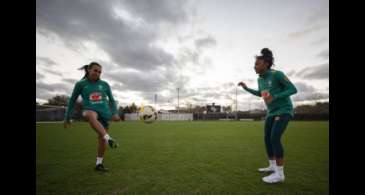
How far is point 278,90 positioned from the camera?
4020 millimetres

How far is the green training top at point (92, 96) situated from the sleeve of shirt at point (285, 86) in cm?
339

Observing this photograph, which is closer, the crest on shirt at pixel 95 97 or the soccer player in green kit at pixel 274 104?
the soccer player in green kit at pixel 274 104

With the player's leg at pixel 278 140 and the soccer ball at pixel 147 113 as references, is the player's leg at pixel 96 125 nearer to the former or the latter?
the player's leg at pixel 278 140

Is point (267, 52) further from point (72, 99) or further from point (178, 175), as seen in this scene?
point (72, 99)

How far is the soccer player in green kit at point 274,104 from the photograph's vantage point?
3.77m

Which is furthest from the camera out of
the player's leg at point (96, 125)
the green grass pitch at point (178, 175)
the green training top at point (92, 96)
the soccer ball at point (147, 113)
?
the soccer ball at point (147, 113)

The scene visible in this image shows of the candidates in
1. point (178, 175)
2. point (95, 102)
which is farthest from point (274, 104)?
point (95, 102)

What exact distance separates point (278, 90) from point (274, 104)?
0.83 feet

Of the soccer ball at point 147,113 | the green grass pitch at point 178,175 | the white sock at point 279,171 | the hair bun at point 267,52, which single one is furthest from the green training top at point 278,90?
the soccer ball at point 147,113

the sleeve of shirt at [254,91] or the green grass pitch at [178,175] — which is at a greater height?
the sleeve of shirt at [254,91]

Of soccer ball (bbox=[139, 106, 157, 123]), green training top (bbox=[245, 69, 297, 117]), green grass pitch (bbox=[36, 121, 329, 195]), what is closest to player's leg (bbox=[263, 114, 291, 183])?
green training top (bbox=[245, 69, 297, 117])
